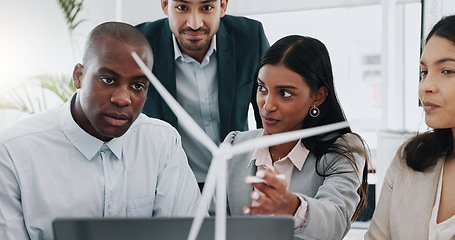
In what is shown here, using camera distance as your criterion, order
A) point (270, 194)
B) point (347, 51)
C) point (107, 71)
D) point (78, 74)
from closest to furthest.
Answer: point (270, 194), point (107, 71), point (78, 74), point (347, 51)

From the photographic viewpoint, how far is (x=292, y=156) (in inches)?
75.1

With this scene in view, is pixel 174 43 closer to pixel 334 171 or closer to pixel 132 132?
pixel 132 132

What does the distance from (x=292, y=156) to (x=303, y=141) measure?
0.09 metres

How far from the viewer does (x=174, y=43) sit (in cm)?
247

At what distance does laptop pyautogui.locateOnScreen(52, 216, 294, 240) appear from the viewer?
3.07ft

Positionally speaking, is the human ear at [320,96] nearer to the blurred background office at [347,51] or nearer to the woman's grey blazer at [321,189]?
the woman's grey blazer at [321,189]

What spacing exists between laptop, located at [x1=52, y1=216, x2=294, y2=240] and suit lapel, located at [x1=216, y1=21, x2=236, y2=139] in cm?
152

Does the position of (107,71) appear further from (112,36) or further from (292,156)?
(292,156)

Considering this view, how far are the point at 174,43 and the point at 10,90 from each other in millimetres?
2333

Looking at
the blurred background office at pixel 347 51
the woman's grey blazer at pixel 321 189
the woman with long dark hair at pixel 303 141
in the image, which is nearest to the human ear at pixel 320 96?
the woman with long dark hair at pixel 303 141

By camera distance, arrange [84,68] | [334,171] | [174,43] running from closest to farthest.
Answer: [84,68] < [334,171] < [174,43]

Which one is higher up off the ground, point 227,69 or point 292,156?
point 227,69

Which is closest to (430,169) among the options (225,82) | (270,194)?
(270,194)

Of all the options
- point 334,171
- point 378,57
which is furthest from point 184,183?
point 378,57
